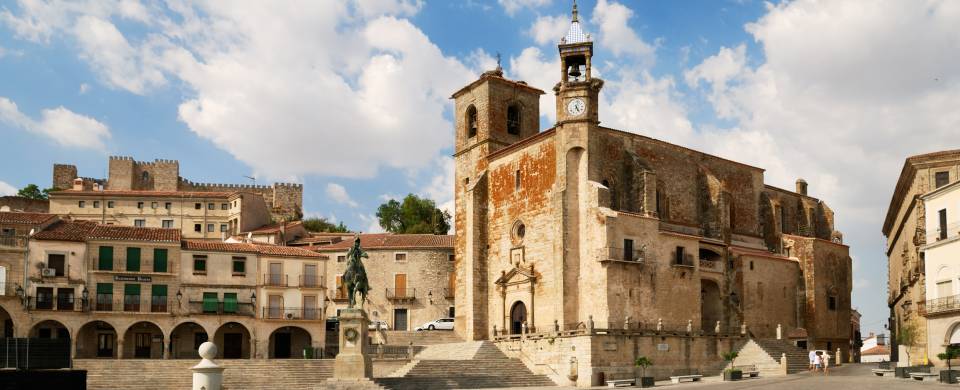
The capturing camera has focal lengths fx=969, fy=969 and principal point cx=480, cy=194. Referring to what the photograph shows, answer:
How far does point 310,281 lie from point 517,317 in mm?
10798

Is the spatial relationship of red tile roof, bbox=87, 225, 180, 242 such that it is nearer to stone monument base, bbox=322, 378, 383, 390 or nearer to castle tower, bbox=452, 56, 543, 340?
castle tower, bbox=452, 56, 543, 340

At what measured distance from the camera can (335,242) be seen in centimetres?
6788

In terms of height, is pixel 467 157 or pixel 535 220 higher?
pixel 467 157

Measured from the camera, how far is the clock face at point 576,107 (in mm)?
44938

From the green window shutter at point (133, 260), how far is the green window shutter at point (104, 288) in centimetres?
115

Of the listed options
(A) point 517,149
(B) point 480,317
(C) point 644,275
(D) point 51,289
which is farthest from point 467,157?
(D) point 51,289

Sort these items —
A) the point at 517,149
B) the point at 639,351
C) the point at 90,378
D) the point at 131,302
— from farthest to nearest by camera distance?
the point at 517,149 < the point at 131,302 < the point at 639,351 < the point at 90,378

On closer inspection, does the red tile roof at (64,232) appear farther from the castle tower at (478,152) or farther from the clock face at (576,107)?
the clock face at (576,107)

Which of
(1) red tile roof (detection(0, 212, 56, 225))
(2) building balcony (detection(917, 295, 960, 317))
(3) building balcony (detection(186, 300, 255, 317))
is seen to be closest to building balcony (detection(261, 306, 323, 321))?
(3) building balcony (detection(186, 300, 255, 317))

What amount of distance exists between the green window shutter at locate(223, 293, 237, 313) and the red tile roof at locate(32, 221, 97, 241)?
7.06 meters

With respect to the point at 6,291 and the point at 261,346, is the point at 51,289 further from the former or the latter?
the point at 261,346

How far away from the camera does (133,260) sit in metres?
45.6

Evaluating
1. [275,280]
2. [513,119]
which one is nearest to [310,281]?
[275,280]

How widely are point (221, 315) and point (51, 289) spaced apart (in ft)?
25.1
